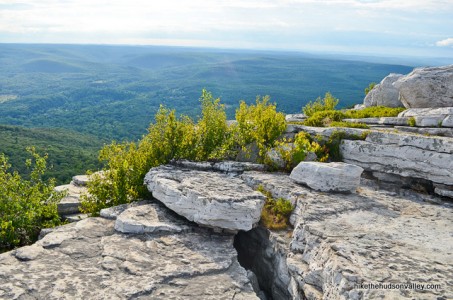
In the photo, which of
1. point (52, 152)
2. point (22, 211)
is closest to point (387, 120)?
point (22, 211)

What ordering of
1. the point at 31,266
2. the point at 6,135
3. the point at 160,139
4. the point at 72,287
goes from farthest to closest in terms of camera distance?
1. the point at 6,135
2. the point at 160,139
3. the point at 31,266
4. the point at 72,287

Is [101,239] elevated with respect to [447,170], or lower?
lower

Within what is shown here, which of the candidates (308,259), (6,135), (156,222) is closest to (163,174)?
(156,222)

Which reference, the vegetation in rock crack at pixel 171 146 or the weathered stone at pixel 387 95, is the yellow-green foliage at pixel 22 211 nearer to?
the vegetation in rock crack at pixel 171 146

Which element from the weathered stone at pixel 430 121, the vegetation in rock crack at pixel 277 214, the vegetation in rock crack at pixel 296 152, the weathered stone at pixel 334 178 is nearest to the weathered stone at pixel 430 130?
the weathered stone at pixel 430 121

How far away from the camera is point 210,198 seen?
41.1ft

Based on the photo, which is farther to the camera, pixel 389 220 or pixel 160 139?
pixel 160 139

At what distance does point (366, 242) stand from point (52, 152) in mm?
112544

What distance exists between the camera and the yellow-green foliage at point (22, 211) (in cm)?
1358

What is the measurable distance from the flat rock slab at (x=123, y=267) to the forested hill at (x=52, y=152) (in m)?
57.5

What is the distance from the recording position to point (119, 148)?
17.2m

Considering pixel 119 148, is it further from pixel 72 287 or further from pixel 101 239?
pixel 72 287

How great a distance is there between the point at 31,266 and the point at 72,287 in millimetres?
1882

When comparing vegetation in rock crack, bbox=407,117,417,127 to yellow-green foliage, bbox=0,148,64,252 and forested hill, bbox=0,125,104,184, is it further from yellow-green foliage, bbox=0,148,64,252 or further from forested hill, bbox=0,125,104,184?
forested hill, bbox=0,125,104,184
